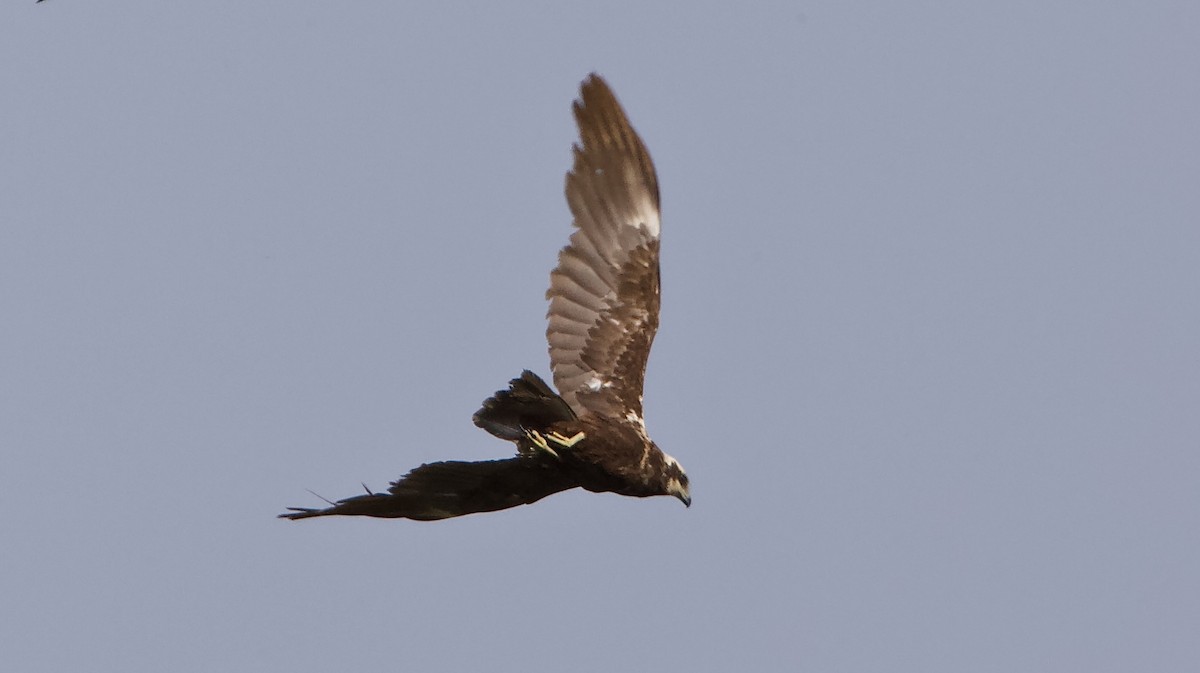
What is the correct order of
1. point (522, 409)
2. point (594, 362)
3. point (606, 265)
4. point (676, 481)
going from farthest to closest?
point (606, 265) < point (594, 362) < point (676, 481) < point (522, 409)

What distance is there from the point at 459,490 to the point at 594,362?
1.27 metres

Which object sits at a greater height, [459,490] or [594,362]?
[594,362]

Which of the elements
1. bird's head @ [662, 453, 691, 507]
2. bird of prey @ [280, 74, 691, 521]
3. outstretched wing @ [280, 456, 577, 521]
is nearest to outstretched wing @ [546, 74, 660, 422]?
bird of prey @ [280, 74, 691, 521]

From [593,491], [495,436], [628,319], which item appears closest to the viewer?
[495,436]

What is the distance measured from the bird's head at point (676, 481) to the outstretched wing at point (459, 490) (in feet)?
1.94

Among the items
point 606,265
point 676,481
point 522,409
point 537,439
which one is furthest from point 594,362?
point 522,409

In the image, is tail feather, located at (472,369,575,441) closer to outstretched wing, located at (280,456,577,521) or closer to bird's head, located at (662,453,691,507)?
outstretched wing, located at (280,456,577,521)

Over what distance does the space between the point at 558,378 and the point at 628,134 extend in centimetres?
166

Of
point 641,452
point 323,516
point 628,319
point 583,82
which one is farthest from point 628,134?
point 323,516

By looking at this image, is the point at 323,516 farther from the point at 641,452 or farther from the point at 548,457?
the point at 641,452

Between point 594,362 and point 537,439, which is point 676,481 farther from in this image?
point 537,439

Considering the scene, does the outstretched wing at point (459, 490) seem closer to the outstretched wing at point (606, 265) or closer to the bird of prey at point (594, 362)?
the bird of prey at point (594, 362)

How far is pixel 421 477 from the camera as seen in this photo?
341 inches

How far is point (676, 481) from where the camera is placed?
370 inches
